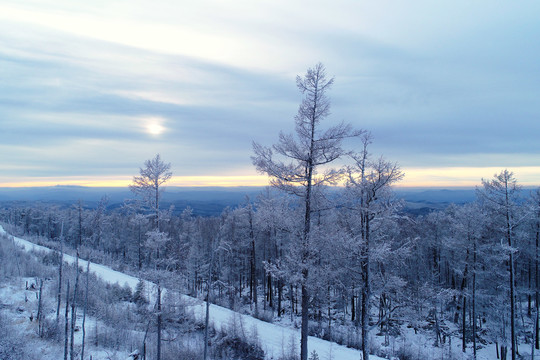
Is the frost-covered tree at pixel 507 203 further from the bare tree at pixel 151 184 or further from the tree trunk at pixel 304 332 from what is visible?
the bare tree at pixel 151 184

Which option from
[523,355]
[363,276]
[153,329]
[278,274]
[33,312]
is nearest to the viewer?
[278,274]

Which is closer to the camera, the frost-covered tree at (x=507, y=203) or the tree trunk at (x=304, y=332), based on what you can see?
the tree trunk at (x=304, y=332)

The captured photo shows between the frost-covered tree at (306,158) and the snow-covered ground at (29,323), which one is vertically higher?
the frost-covered tree at (306,158)

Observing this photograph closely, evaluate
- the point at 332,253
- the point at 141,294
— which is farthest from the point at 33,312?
the point at 332,253

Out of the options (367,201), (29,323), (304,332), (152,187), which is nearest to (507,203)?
(367,201)

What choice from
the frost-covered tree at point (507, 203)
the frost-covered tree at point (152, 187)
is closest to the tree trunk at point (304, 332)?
the frost-covered tree at point (152, 187)

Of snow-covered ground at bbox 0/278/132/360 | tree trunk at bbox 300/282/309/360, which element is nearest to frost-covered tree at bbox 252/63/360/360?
tree trunk at bbox 300/282/309/360

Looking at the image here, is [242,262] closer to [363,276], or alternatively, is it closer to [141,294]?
[141,294]

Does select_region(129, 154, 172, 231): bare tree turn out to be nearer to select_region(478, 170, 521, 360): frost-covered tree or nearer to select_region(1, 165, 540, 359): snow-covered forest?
select_region(1, 165, 540, 359): snow-covered forest

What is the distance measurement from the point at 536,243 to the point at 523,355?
7.70 m

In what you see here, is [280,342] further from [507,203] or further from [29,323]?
[507,203]

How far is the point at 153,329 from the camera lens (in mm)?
14141

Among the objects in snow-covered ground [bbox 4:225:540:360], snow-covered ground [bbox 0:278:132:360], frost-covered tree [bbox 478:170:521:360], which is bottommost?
snow-covered ground [bbox 4:225:540:360]

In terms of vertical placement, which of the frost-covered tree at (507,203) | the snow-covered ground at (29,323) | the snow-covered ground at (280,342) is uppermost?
the frost-covered tree at (507,203)
